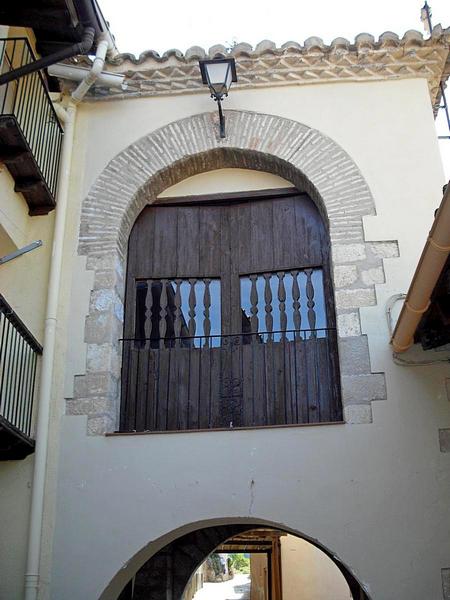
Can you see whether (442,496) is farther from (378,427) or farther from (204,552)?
(204,552)

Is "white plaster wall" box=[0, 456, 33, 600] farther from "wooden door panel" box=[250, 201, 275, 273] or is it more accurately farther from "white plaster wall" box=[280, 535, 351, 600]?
"white plaster wall" box=[280, 535, 351, 600]

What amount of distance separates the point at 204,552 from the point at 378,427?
312 cm

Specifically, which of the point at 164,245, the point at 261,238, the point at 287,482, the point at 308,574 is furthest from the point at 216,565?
the point at 287,482

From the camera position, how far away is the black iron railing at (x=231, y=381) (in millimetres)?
6465

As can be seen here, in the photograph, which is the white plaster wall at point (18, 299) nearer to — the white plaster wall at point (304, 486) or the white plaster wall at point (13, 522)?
the white plaster wall at point (13, 522)

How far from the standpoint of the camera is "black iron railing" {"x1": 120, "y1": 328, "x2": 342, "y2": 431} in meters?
6.46

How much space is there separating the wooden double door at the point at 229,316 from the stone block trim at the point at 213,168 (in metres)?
0.22

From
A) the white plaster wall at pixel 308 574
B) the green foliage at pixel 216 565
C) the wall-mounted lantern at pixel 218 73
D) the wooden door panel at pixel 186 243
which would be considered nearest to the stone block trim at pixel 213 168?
the wooden door panel at pixel 186 243

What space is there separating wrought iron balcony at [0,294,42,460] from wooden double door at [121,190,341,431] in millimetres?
859

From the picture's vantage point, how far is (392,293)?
6328mm

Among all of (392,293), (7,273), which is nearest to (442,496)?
(392,293)

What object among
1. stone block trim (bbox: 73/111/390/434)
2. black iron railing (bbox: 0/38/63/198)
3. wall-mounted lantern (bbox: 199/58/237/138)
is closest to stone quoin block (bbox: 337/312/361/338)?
stone block trim (bbox: 73/111/390/434)

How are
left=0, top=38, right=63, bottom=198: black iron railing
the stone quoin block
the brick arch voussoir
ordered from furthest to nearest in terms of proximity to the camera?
the brick arch voussoir < left=0, top=38, right=63, bottom=198: black iron railing < the stone quoin block

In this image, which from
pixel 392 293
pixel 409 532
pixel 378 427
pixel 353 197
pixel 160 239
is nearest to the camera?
pixel 409 532
